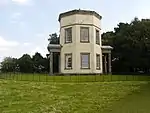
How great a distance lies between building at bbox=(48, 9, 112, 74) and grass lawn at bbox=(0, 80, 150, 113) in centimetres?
1174

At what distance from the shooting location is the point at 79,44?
39.0m

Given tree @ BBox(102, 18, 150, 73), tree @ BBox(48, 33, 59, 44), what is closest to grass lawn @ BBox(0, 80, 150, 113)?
tree @ BBox(102, 18, 150, 73)

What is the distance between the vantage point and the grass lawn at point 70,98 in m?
16.3

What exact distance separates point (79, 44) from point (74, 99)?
19736mm

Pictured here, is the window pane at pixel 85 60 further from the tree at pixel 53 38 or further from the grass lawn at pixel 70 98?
the tree at pixel 53 38

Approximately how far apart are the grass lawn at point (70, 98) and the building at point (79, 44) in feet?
38.5

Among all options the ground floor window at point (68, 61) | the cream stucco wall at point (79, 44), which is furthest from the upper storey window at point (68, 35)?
the ground floor window at point (68, 61)

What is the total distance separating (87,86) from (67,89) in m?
2.36

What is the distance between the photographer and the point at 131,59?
50688 mm

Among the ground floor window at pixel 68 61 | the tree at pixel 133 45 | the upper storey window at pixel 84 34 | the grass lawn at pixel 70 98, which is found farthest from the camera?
the tree at pixel 133 45

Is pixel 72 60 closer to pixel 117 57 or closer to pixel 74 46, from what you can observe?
pixel 74 46

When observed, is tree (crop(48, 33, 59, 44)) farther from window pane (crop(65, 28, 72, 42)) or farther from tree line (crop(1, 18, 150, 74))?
window pane (crop(65, 28, 72, 42))

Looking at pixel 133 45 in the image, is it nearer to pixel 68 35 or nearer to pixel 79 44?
pixel 79 44

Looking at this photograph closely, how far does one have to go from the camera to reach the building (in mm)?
38812
